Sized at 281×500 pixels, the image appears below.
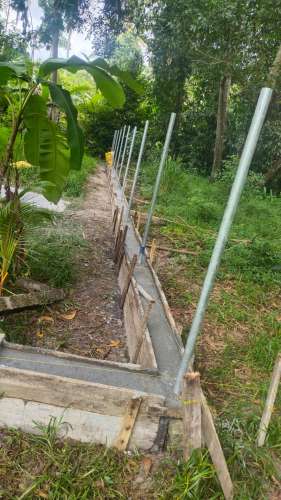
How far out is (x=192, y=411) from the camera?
2041 mm

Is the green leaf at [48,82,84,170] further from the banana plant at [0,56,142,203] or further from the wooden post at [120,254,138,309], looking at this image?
the wooden post at [120,254,138,309]

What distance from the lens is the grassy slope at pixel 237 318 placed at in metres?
2.21

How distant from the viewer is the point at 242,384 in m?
2.96

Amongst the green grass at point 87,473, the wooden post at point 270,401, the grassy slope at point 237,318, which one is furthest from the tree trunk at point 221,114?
the green grass at point 87,473

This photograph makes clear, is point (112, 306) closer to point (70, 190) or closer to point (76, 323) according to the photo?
point (76, 323)

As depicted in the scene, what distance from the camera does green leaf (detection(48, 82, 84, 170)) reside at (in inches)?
131

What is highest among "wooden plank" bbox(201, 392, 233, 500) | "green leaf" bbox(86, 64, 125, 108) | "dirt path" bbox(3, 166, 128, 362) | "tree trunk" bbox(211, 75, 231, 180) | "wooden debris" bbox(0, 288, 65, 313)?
"tree trunk" bbox(211, 75, 231, 180)

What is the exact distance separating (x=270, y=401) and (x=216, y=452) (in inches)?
15.9

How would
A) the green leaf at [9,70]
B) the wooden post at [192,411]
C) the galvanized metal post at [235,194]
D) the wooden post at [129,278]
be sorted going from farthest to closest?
the wooden post at [129,278]
the green leaf at [9,70]
the wooden post at [192,411]
the galvanized metal post at [235,194]

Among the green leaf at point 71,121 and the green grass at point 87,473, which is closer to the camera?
the green grass at point 87,473

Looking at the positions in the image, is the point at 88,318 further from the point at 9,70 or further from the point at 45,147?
the point at 9,70

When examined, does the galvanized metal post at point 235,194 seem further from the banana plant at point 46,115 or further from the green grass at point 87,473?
the banana plant at point 46,115

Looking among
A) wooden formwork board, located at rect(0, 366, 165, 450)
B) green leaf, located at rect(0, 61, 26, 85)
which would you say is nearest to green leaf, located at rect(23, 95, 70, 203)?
green leaf, located at rect(0, 61, 26, 85)

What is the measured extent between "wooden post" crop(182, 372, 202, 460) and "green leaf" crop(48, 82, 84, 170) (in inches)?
92.6
